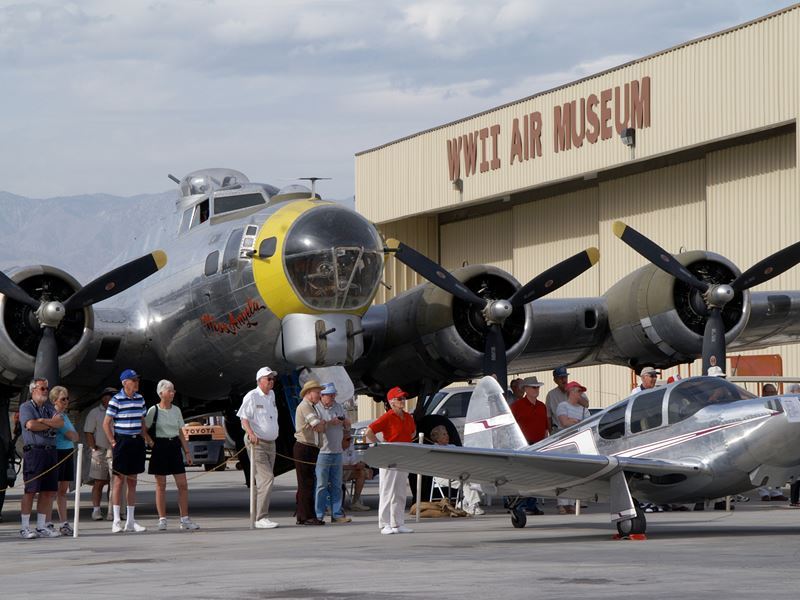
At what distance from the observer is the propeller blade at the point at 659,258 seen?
67.3 ft

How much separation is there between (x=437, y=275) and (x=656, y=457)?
263 inches

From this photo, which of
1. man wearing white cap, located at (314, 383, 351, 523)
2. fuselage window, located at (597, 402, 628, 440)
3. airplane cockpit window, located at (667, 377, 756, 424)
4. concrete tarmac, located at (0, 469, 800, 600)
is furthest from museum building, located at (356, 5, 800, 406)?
airplane cockpit window, located at (667, 377, 756, 424)

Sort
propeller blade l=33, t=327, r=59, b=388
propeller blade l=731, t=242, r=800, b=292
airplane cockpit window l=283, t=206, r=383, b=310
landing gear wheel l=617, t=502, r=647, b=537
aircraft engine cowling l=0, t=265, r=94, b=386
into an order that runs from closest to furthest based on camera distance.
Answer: landing gear wheel l=617, t=502, r=647, b=537 < propeller blade l=33, t=327, r=59, b=388 < airplane cockpit window l=283, t=206, r=383, b=310 < aircraft engine cowling l=0, t=265, r=94, b=386 < propeller blade l=731, t=242, r=800, b=292

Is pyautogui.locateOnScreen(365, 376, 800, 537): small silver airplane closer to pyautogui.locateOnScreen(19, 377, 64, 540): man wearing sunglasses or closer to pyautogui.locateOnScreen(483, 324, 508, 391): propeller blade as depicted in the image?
pyautogui.locateOnScreen(19, 377, 64, 540): man wearing sunglasses

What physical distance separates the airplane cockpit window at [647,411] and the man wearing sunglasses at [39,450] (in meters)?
6.54

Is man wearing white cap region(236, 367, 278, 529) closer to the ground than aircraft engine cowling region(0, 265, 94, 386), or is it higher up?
closer to the ground

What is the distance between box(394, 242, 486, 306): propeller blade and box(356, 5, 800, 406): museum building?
1713cm

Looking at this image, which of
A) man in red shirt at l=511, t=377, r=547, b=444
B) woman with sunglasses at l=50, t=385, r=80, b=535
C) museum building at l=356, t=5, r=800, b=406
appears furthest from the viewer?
museum building at l=356, t=5, r=800, b=406

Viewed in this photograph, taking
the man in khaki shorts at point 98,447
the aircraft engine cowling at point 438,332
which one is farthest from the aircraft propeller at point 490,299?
the man in khaki shorts at point 98,447

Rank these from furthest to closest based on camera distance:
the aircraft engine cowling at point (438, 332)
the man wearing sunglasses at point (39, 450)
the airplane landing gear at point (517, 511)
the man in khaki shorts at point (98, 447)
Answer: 1. the aircraft engine cowling at point (438, 332)
2. the man in khaki shorts at point (98, 447)
3. the man wearing sunglasses at point (39, 450)
4. the airplane landing gear at point (517, 511)

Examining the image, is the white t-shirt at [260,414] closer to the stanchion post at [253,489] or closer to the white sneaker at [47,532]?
the stanchion post at [253,489]


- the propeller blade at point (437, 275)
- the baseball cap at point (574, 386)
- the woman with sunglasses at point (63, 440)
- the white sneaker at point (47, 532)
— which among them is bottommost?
the white sneaker at point (47, 532)

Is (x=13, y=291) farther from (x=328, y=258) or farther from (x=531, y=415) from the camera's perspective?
(x=531, y=415)

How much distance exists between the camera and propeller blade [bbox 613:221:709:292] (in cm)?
2050
